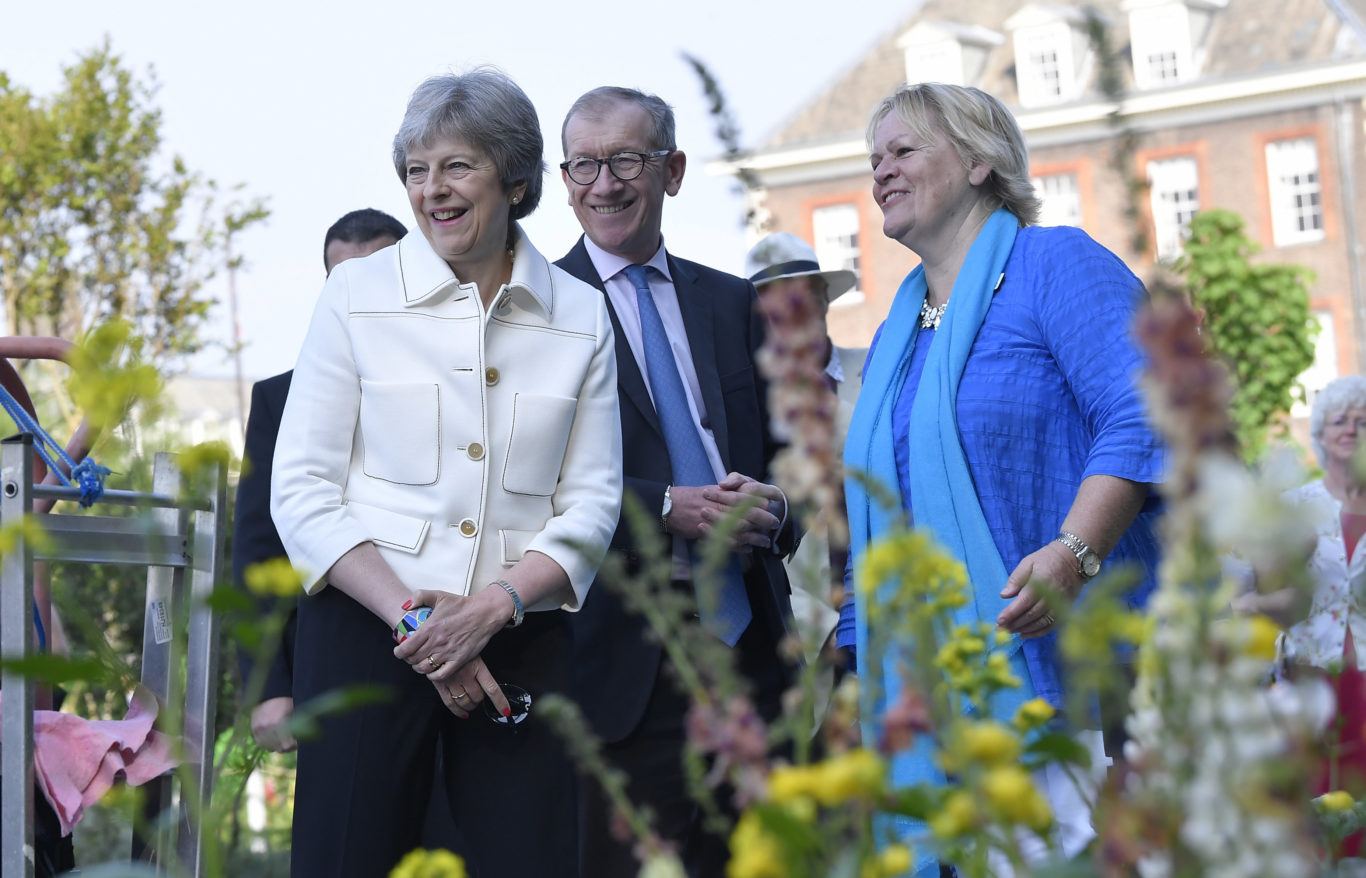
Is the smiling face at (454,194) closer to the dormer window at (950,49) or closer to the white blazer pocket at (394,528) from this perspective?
the white blazer pocket at (394,528)

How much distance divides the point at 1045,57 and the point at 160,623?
3220 cm

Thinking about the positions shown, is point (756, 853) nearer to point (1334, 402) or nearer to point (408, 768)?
point (408, 768)

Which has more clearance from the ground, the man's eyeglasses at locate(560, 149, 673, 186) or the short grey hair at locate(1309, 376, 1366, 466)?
the man's eyeglasses at locate(560, 149, 673, 186)

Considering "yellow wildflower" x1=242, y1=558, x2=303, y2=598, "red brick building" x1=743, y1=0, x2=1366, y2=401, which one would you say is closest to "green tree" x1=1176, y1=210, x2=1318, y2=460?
"red brick building" x1=743, y1=0, x2=1366, y2=401

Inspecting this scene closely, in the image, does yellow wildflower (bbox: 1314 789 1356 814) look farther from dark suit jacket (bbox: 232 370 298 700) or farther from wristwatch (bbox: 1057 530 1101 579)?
dark suit jacket (bbox: 232 370 298 700)

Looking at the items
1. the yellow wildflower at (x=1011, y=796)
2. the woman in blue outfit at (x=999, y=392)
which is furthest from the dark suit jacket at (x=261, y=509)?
the yellow wildflower at (x=1011, y=796)

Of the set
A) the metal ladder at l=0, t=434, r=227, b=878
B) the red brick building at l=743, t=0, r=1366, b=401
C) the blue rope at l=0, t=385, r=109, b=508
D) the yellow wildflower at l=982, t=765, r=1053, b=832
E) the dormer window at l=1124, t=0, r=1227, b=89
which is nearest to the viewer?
the yellow wildflower at l=982, t=765, r=1053, b=832

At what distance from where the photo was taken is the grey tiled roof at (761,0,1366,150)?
30000 millimetres

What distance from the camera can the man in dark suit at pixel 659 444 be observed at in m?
3.44

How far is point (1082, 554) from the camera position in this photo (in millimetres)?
2682

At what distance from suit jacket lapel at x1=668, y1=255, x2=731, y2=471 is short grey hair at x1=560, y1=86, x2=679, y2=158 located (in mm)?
311

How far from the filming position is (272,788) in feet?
28.1

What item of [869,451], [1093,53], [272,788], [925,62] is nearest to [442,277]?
[869,451]

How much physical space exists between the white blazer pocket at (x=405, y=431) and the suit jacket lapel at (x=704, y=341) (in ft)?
3.34
